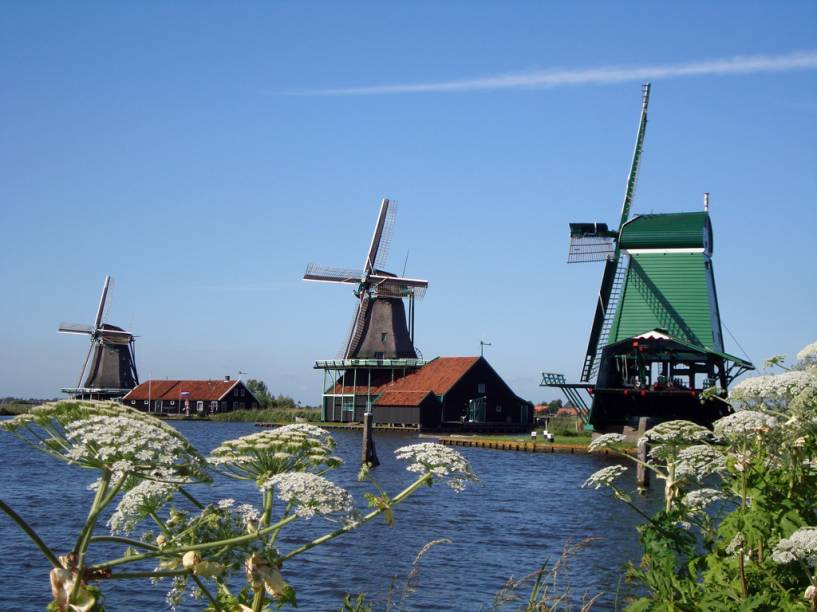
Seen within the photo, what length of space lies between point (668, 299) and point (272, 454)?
1201 inches

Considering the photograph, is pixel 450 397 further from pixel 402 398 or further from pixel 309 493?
pixel 309 493

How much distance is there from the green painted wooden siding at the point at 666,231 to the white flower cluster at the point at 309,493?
31.3m

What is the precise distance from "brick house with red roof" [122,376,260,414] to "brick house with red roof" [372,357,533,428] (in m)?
20.6

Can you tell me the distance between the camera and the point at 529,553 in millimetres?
13805

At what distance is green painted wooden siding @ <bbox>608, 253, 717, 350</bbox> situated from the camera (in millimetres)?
32312

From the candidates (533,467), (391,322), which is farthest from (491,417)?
(533,467)

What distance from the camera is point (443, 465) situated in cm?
377

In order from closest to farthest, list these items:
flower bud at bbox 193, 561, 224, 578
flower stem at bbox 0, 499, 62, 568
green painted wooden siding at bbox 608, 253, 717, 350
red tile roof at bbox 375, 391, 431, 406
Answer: flower stem at bbox 0, 499, 62, 568, flower bud at bbox 193, 561, 224, 578, green painted wooden siding at bbox 608, 253, 717, 350, red tile roof at bbox 375, 391, 431, 406

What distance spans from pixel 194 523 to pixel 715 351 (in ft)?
101

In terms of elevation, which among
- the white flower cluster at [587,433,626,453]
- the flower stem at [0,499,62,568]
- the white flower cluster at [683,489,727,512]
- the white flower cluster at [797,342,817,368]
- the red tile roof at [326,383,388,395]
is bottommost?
the white flower cluster at [683,489,727,512]

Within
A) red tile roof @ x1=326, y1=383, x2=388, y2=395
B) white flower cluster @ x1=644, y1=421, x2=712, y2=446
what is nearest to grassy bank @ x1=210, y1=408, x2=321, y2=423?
red tile roof @ x1=326, y1=383, x2=388, y2=395

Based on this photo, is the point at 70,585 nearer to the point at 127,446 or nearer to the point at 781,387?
the point at 127,446

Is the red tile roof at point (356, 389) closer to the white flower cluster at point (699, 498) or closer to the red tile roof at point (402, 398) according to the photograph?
the red tile roof at point (402, 398)

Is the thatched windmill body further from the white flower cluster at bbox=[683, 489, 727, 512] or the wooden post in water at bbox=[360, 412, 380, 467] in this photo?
the white flower cluster at bbox=[683, 489, 727, 512]
